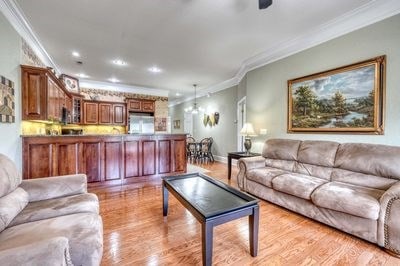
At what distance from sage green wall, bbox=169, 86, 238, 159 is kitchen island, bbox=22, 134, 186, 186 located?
230 cm

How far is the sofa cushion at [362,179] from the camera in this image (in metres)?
2.20

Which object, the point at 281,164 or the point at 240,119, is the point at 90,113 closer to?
the point at 240,119

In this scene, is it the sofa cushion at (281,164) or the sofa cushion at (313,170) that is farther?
the sofa cushion at (281,164)

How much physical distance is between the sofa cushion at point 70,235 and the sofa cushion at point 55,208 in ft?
0.38

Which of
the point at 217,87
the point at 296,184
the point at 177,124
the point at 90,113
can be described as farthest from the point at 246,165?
the point at 177,124

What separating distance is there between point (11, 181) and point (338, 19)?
4.47 m

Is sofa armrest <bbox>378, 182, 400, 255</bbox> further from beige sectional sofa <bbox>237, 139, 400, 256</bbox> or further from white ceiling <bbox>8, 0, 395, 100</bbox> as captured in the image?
white ceiling <bbox>8, 0, 395, 100</bbox>

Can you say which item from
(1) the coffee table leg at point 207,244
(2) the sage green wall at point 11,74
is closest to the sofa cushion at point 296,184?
(1) the coffee table leg at point 207,244

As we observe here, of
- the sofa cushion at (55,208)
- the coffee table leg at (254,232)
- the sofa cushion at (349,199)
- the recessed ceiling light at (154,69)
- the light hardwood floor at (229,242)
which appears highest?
the recessed ceiling light at (154,69)

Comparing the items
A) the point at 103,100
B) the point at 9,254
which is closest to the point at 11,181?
the point at 9,254

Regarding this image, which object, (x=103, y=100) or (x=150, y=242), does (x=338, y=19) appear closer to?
(x=150, y=242)

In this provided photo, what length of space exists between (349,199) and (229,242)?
4.47 ft

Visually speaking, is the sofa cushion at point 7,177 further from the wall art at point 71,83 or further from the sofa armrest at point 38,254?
the wall art at point 71,83

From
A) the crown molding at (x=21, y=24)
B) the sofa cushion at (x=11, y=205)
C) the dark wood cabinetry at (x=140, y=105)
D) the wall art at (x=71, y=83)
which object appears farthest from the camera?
the dark wood cabinetry at (x=140, y=105)
